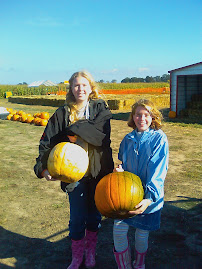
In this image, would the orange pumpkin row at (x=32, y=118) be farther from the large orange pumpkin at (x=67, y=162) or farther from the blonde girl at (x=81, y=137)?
the large orange pumpkin at (x=67, y=162)

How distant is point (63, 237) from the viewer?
372 cm

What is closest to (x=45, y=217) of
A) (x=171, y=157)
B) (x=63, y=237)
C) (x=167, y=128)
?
(x=63, y=237)

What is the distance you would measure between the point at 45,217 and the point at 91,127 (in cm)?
207

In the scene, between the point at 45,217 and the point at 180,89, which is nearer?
the point at 45,217

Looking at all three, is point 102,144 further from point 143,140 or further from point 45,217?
point 45,217

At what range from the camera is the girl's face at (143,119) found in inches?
107

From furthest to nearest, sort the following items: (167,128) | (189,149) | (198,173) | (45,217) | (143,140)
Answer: (167,128) → (189,149) → (198,173) → (45,217) → (143,140)

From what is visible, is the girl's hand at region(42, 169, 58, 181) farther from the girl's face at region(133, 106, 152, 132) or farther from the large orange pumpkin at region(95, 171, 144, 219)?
the girl's face at region(133, 106, 152, 132)

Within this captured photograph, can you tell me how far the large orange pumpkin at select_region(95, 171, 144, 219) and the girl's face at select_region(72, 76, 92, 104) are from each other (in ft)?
2.68

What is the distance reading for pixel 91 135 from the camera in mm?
2730

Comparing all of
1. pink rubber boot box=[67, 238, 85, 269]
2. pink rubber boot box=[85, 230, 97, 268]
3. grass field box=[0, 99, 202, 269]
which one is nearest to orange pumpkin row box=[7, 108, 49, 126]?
grass field box=[0, 99, 202, 269]

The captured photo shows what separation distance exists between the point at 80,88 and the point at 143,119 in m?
0.66

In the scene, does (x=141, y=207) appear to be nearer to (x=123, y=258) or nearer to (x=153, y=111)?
(x=123, y=258)

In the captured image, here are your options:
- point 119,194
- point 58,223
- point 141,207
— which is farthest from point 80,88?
point 58,223
